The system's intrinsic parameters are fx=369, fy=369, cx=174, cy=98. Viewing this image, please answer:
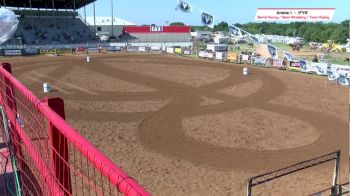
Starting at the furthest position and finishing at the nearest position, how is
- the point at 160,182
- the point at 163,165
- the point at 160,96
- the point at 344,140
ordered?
the point at 160,96 < the point at 344,140 < the point at 163,165 < the point at 160,182

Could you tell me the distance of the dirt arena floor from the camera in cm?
1179

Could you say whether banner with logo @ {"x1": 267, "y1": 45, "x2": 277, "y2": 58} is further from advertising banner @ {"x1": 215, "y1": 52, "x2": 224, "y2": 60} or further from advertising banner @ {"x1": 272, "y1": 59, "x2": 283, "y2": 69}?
advertising banner @ {"x1": 215, "y1": 52, "x2": 224, "y2": 60}

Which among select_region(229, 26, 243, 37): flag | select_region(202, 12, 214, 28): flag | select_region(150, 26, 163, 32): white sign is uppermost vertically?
select_region(202, 12, 214, 28): flag

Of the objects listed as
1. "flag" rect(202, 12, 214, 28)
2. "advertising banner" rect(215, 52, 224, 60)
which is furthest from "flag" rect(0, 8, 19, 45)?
"flag" rect(202, 12, 214, 28)

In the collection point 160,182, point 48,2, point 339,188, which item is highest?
point 48,2

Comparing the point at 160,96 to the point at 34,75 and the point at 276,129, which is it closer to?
the point at 276,129

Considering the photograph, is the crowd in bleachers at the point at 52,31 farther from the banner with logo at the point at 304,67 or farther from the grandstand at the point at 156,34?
the banner with logo at the point at 304,67

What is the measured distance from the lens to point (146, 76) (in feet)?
109

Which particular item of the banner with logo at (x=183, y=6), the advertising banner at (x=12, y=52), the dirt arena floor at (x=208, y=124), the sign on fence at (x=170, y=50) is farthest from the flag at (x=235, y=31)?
the advertising banner at (x=12, y=52)

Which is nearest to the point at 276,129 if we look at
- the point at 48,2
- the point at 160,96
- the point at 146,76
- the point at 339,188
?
the point at 339,188

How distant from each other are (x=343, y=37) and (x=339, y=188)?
117 meters

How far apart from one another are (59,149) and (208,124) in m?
14.9
